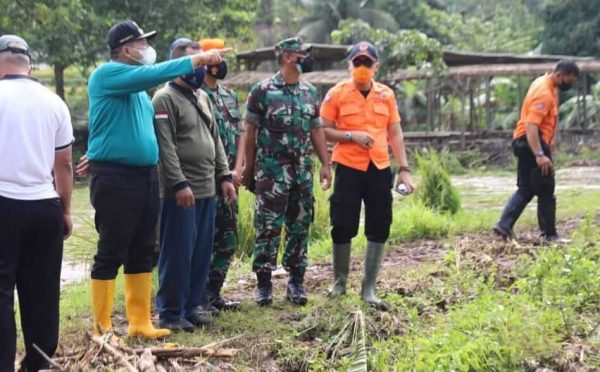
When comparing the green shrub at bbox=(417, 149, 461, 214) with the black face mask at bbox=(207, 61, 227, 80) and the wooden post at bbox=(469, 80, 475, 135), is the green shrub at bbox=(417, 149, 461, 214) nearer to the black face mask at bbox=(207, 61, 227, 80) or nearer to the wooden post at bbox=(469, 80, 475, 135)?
the black face mask at bbox=(207, 61, 227, 80)

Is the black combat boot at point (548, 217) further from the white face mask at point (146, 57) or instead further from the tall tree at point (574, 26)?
the tall tree at point (574, 26)

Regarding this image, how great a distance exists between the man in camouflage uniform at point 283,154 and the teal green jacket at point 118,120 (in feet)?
3.91

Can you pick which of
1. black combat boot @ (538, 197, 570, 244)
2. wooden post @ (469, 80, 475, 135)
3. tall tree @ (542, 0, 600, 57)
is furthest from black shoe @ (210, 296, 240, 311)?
tall tree @ (542, 0, 600, 57)

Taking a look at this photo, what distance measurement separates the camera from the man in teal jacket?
4.71m

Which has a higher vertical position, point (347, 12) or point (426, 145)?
point (347, 12)

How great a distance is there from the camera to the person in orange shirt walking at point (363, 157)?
589 centimetres

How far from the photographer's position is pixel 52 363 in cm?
399

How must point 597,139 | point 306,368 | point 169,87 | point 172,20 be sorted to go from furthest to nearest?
point 597,139
point 172,20
point 169,87
point 306,368

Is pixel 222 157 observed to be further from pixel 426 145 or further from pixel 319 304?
pixel 426 145

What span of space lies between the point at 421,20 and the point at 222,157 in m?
30.4

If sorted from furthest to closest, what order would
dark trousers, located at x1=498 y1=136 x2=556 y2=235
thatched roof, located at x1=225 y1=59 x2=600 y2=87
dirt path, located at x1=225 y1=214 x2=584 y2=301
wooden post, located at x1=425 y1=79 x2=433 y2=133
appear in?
wooden post, located at x1=425 y1=79 x2=433 y2=133 < thatched roof, located at x1=225 y1=59 x2=600 y2=87 < dark trousers, located at x1=498 y1=136 x2=556 y2=235 < dirt path, located at x1=225 y1=214 x2=584 y2=301

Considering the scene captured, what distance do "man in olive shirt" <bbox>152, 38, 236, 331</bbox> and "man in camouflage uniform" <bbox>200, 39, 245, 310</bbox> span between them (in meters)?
0.41

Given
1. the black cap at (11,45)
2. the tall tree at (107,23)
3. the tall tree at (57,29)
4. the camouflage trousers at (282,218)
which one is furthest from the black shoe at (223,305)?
the tall tree at (107,23)

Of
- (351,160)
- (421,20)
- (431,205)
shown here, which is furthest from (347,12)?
(351,160)
